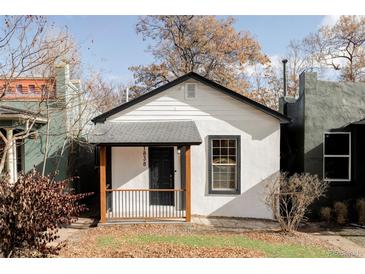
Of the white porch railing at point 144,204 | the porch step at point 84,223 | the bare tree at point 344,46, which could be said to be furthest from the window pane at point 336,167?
the bare tree at point 344,46

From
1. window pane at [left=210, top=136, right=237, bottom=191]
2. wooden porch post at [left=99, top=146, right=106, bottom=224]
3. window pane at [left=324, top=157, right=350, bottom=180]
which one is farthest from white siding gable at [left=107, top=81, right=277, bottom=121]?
window pane at [left=324, top=157, right=350, bottom=180]

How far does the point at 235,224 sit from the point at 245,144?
2.84m

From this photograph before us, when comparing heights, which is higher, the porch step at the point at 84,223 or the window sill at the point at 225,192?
the window sill at the point at 225,192

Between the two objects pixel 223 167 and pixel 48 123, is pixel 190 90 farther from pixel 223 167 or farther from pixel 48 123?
pixel 48 123

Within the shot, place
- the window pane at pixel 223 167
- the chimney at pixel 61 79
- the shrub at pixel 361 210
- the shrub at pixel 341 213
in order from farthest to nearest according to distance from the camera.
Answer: the chimney at pixel 61 79 → the window pane at pixel 223 167 → the shrub at pixel 341 213 → the shrub at pixel 361 210

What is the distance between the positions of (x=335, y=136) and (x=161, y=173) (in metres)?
6.71

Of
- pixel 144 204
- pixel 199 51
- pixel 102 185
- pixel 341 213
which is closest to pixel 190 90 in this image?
pixel 144 204

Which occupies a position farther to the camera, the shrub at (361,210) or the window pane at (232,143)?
the window pane at (232,143)

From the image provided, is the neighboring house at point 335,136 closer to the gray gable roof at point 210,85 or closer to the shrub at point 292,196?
the shrub at point 292,196

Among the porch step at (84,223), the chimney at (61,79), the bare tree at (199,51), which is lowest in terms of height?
the porch step at (84,223)

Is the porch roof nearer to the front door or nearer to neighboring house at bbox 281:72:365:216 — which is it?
the front door

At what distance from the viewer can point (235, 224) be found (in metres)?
10.3

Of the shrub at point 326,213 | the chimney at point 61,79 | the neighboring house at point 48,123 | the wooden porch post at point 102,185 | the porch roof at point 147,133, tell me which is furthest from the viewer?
the chimney at point 61,79

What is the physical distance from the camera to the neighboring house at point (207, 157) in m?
11.2
